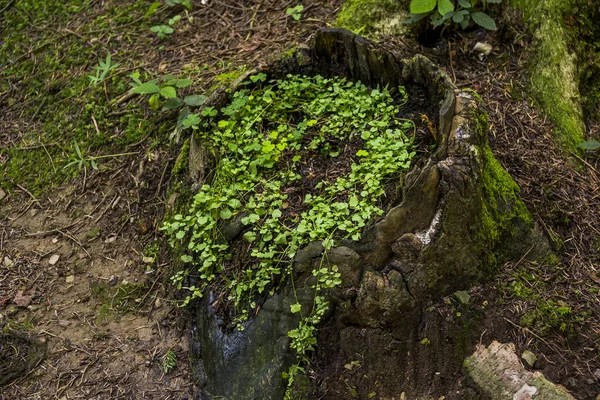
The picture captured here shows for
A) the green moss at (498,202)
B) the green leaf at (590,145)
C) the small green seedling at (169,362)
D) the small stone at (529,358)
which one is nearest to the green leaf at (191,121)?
the small green seedling at (169,362)

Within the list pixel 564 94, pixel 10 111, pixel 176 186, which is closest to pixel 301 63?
pixel 176 186

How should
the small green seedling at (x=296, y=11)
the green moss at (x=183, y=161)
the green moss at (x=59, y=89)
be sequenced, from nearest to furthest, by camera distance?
the green moss at (x=183, y=161) → the green moss at (x=59, y=89) → the small green seedling at (x=296, y=11)

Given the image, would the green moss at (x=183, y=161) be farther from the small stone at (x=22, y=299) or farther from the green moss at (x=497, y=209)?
the green moss at (x=497, y=209)

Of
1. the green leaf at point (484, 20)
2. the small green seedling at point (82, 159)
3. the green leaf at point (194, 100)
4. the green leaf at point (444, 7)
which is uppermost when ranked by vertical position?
the green leaf at point (444, 7)

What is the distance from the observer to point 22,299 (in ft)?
13.8

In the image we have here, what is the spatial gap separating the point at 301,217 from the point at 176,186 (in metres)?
1.11

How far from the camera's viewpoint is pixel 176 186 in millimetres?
4176

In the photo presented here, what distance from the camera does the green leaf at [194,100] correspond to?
4363 mm

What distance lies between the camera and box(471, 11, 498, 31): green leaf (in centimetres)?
434

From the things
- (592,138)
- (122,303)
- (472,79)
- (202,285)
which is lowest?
(122,303)

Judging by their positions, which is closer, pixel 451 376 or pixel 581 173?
pixel 451 376

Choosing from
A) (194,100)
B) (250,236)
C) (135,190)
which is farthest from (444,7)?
(135,190)

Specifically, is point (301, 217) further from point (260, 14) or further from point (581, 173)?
point (260, 14)

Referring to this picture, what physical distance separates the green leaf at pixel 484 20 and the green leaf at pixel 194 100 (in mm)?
2043
